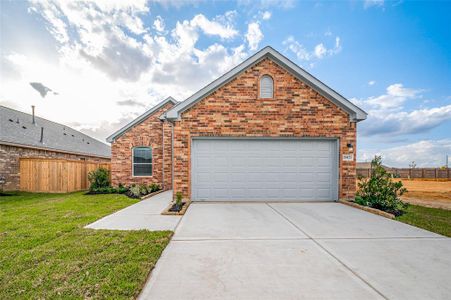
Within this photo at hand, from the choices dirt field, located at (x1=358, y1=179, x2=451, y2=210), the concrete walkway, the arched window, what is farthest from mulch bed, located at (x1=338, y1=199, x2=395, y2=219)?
the concrete walkway

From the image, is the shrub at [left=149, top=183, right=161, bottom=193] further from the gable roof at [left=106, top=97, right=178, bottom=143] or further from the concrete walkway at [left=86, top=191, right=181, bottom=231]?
the concrete walkway at [left=86, top=191, right=181, bottom=231]

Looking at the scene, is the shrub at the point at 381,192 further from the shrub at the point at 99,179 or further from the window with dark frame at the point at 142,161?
the shrub at the point at 99,179

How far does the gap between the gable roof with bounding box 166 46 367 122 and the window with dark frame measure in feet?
17.2

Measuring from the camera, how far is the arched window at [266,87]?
817 centimetres

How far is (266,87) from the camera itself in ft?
26.8

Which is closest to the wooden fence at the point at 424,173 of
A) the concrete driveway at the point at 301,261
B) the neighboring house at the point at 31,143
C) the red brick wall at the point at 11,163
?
the concrete driveway at the point at 301,261

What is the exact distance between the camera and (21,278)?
2.68 metres

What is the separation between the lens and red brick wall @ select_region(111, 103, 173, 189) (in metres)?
12.0

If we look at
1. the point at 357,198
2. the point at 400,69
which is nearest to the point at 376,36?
the point at 400,69

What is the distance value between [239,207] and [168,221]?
2653 millimetres

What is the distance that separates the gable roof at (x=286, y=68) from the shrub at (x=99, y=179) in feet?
21.9

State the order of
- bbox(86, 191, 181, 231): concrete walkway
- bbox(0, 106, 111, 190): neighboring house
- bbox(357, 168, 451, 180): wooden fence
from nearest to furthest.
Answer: bbox(86, 191, 181, 231): concrete walkway → bbox(0, 106, 111, 190): neighboring house → bbox(357, 168, 451, 180): wooden fence

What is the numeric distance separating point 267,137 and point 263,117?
0.80m

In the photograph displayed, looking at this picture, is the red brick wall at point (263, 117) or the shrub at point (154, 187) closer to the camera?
the red brick wall at point (263, 117)
